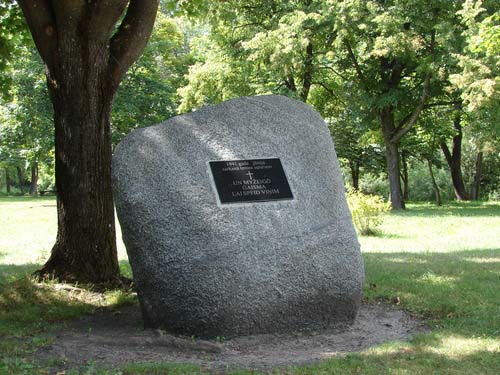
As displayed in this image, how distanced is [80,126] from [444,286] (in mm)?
5537

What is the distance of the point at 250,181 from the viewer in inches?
247

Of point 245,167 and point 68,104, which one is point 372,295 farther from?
point 68,104

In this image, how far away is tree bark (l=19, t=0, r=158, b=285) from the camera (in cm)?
765

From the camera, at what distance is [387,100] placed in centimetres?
2314

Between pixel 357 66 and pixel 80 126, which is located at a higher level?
pixel 357 66

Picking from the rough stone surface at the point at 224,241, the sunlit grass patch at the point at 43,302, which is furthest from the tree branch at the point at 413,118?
the sunlit grass patch at the point at 43,302

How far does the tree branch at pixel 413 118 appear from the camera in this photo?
22562mm

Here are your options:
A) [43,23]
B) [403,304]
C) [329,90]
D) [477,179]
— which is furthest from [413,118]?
[43,23]

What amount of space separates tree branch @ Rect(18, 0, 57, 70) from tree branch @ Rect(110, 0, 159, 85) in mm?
819

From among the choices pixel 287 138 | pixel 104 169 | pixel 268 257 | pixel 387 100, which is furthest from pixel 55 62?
pixel 387 100

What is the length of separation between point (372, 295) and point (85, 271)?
3.95 metres

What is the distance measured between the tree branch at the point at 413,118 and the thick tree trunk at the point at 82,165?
16871 millimetres

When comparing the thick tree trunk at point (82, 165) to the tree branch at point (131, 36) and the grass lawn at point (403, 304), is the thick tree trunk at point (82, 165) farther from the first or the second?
the grass lawn at point (403, 304)

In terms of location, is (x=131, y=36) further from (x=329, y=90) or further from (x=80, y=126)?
(x=329, y=90)
